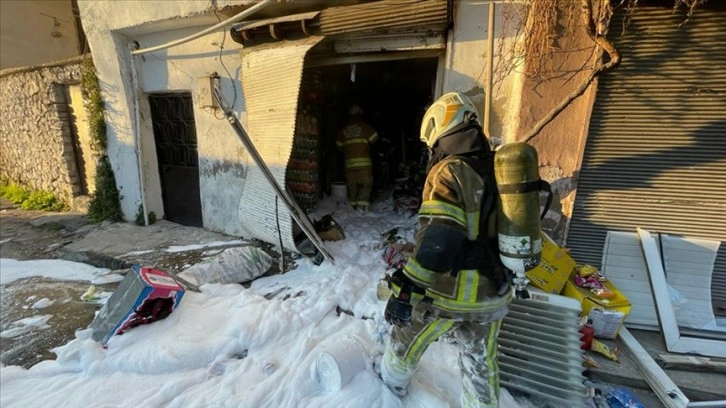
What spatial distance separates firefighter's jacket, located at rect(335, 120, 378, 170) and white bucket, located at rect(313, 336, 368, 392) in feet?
12.7

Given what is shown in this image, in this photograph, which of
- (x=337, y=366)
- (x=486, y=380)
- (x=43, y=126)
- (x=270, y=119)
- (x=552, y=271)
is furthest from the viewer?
(x=43, y=126)

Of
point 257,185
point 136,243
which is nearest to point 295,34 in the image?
point 257,185

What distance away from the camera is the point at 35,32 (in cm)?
973

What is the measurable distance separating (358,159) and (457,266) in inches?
166

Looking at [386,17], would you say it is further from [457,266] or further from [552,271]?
[552,271]

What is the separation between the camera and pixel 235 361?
2.40 metres

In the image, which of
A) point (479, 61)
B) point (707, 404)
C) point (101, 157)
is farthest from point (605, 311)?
point (101, 157)

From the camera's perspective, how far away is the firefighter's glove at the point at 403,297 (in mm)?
1632

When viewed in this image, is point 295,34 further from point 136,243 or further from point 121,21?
point 136,243

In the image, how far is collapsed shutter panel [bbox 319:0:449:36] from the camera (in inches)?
123

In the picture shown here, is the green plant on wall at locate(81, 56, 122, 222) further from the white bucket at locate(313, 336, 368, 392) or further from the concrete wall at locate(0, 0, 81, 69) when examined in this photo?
the concrete wall at locate(0, 0, 81, 69)

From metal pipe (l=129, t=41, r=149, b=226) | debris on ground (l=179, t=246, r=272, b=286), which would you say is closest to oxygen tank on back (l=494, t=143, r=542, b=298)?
debris on ground (l=179, t=246, r=272, b=286)

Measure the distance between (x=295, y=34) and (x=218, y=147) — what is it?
7.12 feet

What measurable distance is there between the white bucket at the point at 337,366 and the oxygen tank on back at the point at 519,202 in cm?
126
